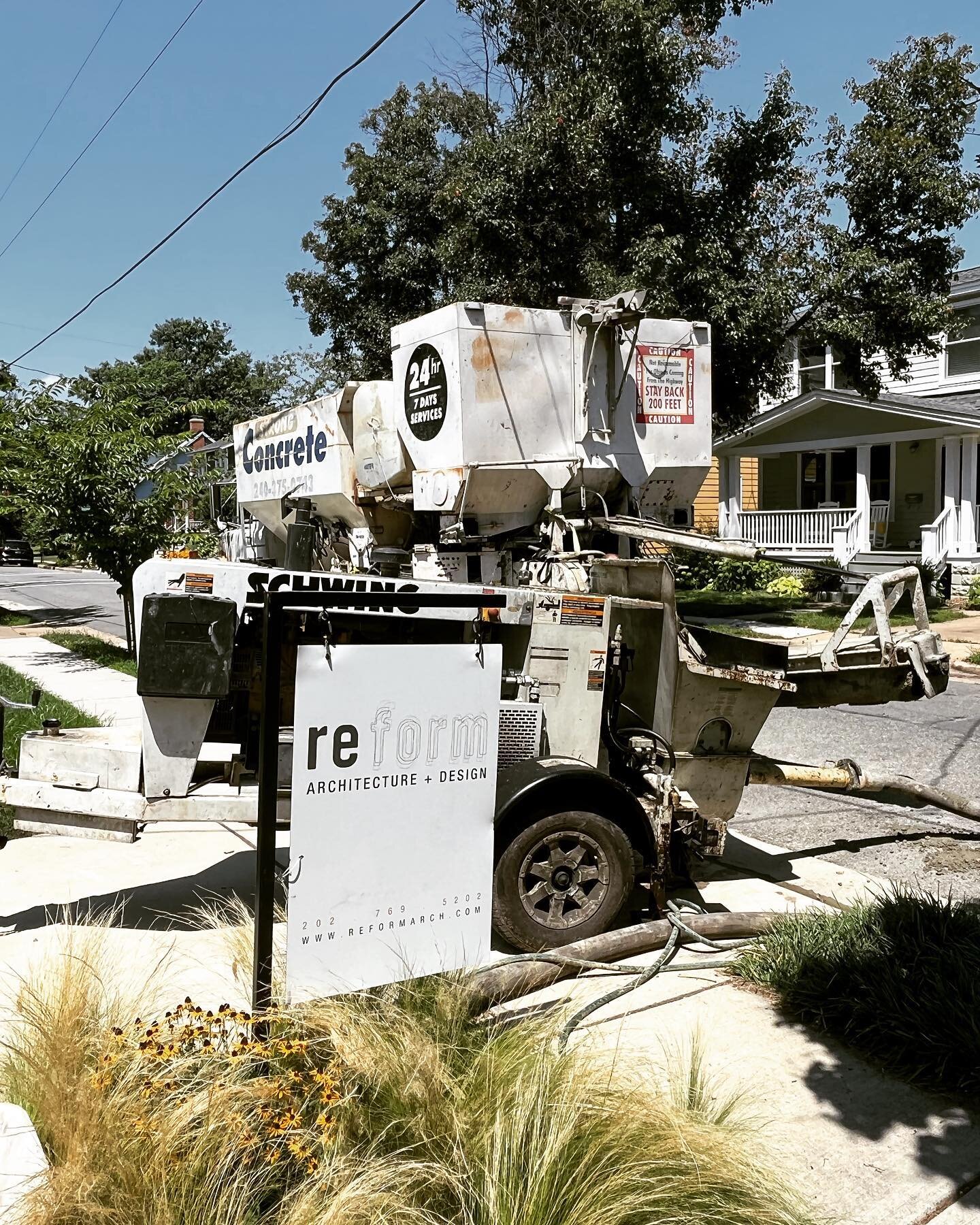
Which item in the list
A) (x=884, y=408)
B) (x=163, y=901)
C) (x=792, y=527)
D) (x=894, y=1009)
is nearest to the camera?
(x=894, y=1009)

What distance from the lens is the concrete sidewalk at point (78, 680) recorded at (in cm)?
1098

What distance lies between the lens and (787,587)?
77.4ft

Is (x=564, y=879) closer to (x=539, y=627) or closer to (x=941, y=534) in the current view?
(x=539, y=627)

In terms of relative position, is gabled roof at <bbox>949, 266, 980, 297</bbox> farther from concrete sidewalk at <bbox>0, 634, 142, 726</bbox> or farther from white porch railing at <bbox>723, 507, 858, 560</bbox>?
concrete sidewalk at <bbox>0, 634, 142, 726</bbox>

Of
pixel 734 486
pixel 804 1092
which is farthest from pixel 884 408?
pixel 804 1092

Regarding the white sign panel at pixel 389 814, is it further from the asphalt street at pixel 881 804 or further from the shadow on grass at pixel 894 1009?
the asphalt street at pixel 881 804

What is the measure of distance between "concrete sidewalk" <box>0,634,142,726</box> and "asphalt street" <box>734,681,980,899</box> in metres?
5.60

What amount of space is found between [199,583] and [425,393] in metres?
2.35

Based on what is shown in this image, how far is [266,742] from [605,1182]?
1.49 m

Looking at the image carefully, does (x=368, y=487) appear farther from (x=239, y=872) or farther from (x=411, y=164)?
A: (x=411, y=164)

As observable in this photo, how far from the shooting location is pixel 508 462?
254 inches

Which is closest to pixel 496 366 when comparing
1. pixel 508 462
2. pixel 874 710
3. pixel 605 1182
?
pixel 508 462

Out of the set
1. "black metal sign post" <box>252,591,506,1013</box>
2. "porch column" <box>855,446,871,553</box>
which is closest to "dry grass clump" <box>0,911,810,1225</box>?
"black metal sign post" <box>252,591,506,1013</box>

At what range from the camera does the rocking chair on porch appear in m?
25.5
